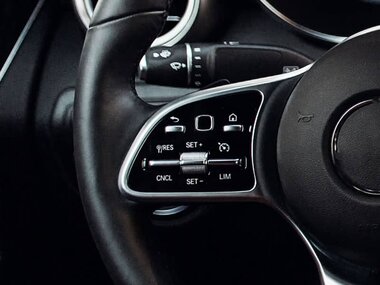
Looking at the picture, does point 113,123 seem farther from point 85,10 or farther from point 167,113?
point 85,10

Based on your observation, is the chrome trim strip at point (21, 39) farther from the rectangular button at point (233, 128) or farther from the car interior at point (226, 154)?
the rectangular button at point (233, 128)

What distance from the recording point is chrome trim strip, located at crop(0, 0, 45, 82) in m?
1.31

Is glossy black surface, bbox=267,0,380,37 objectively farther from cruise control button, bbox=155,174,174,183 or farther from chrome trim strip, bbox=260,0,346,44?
cruise control button, bbox=155,174,174,183

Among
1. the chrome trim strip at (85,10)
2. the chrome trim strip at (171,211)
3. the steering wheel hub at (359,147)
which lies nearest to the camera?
the steering wheel hub at (359,147)

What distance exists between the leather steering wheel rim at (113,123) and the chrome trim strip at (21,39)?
404 mm

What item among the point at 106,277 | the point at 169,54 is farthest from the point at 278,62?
the point at 106,277

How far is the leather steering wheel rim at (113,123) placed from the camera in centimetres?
90

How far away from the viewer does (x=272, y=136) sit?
0.93 metres

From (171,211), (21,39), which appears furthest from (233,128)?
(21,39)

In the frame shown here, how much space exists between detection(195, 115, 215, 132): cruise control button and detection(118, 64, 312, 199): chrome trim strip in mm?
19

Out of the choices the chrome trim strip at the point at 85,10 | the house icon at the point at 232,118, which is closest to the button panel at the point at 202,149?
the house icon at the point at 232,118

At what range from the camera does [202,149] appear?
95 cm

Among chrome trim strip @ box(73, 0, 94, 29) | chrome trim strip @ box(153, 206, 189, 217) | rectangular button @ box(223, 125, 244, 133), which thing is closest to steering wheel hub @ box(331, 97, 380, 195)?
rectangular button @ box(223, 125, 244, 133)

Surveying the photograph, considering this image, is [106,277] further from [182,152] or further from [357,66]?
[357,66]
